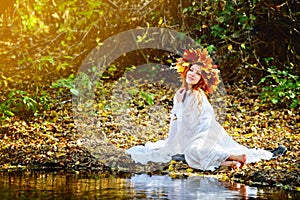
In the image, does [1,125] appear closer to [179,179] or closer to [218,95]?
[218,95]

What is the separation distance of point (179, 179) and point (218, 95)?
5.88 metres

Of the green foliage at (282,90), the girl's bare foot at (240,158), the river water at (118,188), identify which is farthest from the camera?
the green foliage at (282,90)

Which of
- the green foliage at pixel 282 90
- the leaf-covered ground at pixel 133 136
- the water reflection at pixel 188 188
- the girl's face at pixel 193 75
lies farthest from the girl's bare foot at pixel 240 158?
the green foliage at pixel 282 90

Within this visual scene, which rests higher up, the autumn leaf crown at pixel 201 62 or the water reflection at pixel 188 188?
the autumn leaf crown at pixel 201 62

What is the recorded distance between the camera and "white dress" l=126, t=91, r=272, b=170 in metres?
8.56

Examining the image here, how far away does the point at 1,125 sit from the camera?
1170 cm

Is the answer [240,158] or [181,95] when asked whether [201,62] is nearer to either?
[181,95]

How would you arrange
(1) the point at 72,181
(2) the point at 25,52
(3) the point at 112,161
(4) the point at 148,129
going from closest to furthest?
1. (1) the point at 72,181
2. (3) the point at 112,161
3. (4) the point at 148,129
4. (2) the point at 25,52

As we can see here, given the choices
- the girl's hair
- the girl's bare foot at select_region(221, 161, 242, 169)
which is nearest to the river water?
the girl's bare foot at select_region(221, 161, 242, 169)

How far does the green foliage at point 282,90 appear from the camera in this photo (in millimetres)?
12469

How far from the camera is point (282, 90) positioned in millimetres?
12648

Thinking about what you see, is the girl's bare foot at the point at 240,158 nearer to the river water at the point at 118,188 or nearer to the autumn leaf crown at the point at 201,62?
the river water at the point at 118,188

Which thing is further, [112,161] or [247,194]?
[112,161]

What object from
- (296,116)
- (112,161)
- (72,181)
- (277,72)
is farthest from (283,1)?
(72,181)
